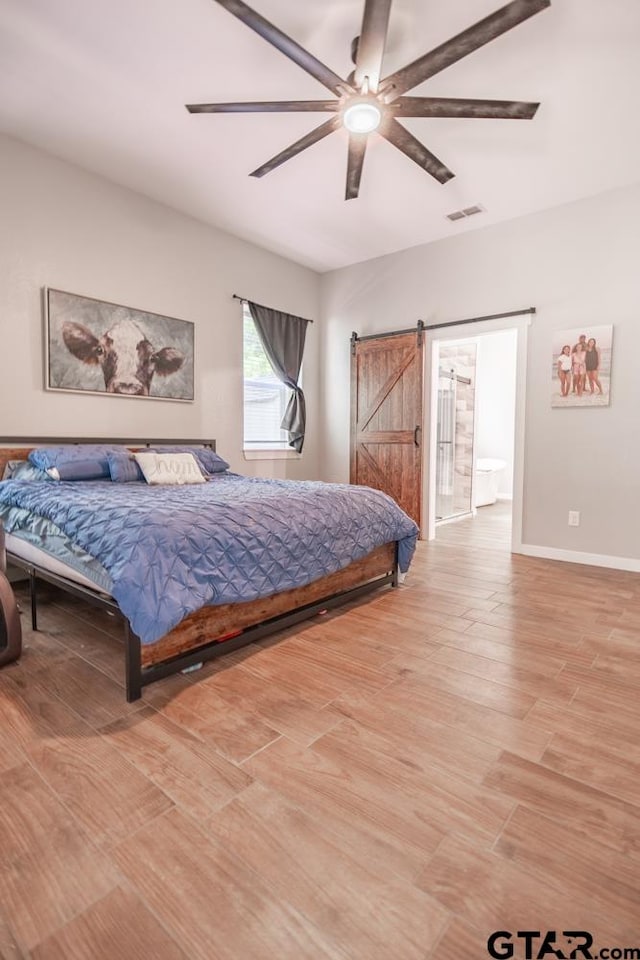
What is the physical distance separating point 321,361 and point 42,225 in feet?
10.7

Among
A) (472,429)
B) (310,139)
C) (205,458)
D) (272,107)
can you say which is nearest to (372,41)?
(272,107)

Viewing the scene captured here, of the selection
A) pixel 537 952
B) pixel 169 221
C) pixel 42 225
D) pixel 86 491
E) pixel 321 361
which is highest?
pixel 169 221

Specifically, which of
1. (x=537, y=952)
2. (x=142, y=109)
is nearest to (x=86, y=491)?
(x=142, y=109)

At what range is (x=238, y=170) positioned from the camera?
3.60 m

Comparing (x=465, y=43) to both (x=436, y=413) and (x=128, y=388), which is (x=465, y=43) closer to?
(x=128, y=388)

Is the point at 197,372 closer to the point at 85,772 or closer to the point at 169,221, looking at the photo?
the point at 169,221

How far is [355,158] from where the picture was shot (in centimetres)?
274

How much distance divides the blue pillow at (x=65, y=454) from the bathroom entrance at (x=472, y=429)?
3.27m

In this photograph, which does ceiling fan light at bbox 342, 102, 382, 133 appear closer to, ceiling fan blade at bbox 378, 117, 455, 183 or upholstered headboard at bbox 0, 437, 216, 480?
ceiling fan blade at bbox 378, 117, 455, 183

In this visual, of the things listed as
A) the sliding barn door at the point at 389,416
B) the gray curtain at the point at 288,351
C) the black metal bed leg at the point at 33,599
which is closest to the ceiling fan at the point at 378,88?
the gray curtain at the point at 288,351

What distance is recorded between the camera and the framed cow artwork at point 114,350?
3559 millimetres

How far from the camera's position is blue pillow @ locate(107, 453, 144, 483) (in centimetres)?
Answer: 336

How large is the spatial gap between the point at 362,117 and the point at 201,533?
2209mm

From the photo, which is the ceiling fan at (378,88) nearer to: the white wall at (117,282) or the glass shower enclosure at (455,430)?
the white wall at (117,282)
